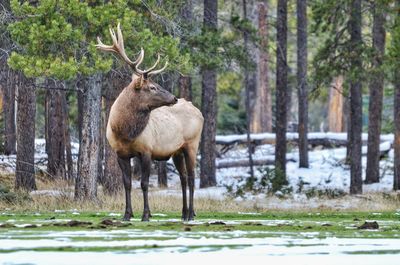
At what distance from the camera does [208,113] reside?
34.2 metres

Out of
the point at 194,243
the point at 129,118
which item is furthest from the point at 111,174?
the point at 194,243

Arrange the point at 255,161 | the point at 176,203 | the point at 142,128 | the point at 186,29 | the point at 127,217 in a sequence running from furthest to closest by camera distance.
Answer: the point at 255,161
the point at 186,29
the point at 176,203
the point at 142,128
the point at 127,217

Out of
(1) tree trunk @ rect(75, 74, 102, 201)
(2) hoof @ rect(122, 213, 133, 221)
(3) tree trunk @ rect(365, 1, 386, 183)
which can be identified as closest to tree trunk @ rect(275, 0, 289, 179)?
(3) tree trunk @ rect(365, 1, 386, 183)

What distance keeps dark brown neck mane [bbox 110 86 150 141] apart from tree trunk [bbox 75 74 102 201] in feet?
21.5

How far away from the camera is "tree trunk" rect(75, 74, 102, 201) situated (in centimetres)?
2356

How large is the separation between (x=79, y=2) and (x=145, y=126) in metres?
5.78

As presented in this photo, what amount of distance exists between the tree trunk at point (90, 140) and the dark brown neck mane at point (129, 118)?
6.56 metres

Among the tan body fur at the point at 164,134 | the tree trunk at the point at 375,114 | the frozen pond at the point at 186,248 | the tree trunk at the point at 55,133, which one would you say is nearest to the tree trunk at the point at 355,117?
the tree trunk at the point at 375,114

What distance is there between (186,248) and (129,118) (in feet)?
20.6

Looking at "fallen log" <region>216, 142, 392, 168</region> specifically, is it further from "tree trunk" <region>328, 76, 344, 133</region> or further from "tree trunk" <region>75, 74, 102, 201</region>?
"tree trunk" <region>75, 74, 102, 201</region>

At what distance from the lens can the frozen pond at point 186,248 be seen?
9.92 m

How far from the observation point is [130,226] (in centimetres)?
1418

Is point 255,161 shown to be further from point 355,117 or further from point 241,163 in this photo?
point 355,117

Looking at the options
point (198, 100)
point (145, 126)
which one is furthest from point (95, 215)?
point (198, 100)
